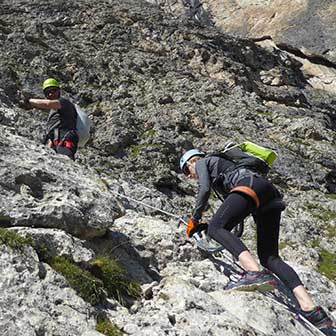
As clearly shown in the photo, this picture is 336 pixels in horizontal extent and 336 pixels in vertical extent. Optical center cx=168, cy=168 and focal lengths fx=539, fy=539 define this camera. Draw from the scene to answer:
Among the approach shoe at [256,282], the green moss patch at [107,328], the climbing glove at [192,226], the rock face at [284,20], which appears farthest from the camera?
the rock face at [284,20]

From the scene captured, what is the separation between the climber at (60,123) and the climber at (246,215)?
4.00 m

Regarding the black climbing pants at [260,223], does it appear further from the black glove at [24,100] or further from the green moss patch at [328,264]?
the black glove at [24,100]

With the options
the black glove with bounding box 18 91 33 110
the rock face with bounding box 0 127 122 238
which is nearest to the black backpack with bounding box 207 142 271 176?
the rock face with bounding box 0 127 122 238

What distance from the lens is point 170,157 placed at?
2592cm

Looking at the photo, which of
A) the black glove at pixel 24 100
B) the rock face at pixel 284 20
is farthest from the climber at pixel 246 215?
the rock face at pixel 284 20

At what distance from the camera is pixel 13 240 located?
6.48 meters

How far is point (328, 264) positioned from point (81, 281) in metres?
16.2

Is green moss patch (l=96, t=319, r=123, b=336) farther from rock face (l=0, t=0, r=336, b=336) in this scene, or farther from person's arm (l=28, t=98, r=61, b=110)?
person's arm (l=28, t=98, r=61, b=110)

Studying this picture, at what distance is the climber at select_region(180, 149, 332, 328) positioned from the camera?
750 centimetres

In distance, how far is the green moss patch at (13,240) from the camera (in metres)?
6.41

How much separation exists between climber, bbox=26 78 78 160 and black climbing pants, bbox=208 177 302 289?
470cm

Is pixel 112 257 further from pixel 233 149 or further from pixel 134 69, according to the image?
pixel 134 69

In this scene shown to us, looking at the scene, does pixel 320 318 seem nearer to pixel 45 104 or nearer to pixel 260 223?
pixel 260 223

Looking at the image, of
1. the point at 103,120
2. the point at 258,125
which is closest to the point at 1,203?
the point at 103,120
